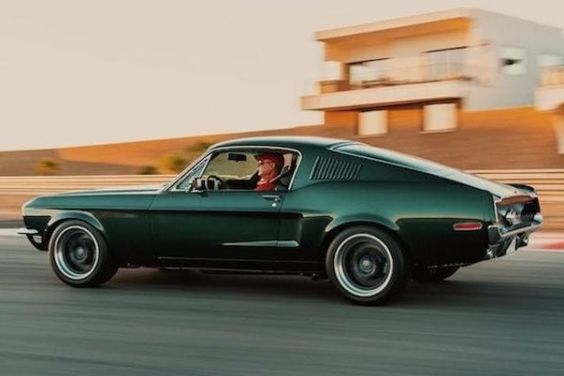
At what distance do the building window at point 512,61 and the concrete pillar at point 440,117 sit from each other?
8.80ft

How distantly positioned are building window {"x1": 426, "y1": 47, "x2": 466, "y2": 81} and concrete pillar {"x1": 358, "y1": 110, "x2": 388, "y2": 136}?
307cm

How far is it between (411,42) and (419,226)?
33471 mm

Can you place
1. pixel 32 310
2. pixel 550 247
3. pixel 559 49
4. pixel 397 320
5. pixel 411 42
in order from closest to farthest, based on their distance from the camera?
pixel 397 320
pixel 32 310
pixel 550 247
pixel 411 42
pixel 559 49

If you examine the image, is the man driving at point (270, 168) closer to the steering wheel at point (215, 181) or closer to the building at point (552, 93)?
the steering wheel at point (215, 181)

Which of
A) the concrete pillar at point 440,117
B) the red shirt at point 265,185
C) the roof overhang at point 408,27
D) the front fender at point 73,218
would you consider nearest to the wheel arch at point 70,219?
the front fender at point 73,218

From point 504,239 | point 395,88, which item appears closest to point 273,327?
point 504,239

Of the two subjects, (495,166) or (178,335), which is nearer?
(178,335)

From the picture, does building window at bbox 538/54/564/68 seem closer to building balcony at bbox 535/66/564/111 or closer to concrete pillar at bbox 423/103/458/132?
concrete pillar at bbox 423/103/458/132

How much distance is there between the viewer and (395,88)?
40.4 m

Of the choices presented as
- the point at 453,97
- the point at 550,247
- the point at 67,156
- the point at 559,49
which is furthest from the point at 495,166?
the point at 67,156

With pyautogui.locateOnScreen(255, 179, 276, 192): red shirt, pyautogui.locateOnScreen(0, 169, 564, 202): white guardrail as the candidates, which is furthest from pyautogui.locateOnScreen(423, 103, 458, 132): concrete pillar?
pyautogui.locateOnScreen(255, 179, 276, 192): red shirt

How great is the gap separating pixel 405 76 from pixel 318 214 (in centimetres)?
3208

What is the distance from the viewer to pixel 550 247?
47.9ft

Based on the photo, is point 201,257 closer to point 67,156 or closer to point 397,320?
point 397,320
